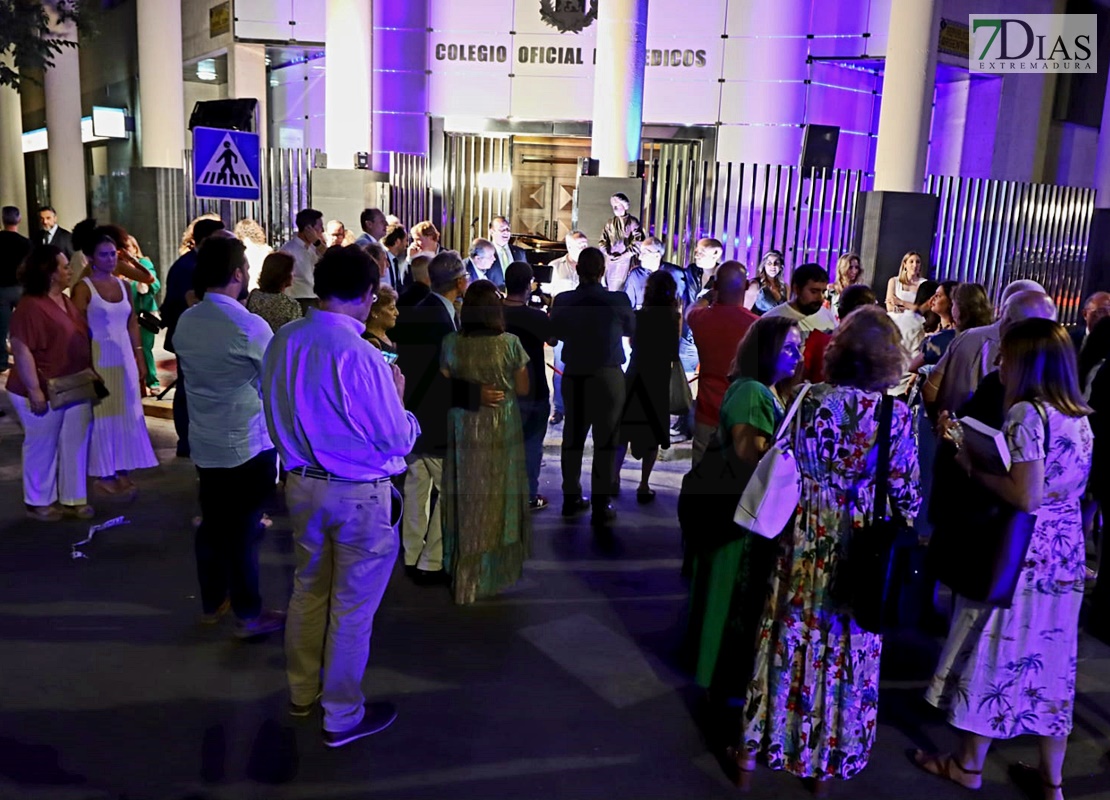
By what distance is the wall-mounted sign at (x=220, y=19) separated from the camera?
50.8 feet

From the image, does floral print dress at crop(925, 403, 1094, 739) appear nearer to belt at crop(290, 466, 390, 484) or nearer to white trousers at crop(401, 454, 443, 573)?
belt at crop(290, 466, 390, 484)

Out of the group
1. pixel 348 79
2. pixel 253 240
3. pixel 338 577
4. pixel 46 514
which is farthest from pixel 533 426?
pixel 348 79

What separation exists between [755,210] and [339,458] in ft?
32.1

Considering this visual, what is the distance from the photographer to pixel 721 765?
11.4ft

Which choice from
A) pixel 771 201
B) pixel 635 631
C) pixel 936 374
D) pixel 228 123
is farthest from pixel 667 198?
pixel 635 631

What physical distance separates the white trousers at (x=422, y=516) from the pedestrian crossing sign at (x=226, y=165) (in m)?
3.75

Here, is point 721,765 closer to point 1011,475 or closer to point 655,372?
point 1011,475

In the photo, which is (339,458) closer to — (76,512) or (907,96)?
(76,512)

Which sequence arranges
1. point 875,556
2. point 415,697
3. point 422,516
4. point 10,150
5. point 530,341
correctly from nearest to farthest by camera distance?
point 875,556
point 415,697
point 422,516
point 530,341
point 10,150

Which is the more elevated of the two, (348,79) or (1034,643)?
(348,79)

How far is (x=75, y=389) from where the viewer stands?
555 centimetres

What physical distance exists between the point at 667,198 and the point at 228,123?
Answer: 6.08 meters

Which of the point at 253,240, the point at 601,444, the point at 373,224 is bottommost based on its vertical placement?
the point at 601,444

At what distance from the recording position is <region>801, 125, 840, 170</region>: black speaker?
11336mm
